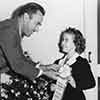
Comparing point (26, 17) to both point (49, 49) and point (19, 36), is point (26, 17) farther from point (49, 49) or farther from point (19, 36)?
point (49, 49)

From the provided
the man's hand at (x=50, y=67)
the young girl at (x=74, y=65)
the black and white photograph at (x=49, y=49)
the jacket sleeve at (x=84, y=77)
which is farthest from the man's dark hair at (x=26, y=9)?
the jacket sleeve at (x=84, y=77)

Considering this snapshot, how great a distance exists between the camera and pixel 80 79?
76.3 inches

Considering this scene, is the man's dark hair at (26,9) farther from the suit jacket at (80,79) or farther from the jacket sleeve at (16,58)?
the suit jacket at (80,79)

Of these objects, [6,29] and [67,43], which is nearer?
[6,29]

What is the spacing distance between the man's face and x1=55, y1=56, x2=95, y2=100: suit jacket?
1.06ft

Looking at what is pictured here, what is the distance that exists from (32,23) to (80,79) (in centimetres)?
61

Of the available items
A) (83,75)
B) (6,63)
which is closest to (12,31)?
(6,63)

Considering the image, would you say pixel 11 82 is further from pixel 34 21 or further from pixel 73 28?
pixel 73 28

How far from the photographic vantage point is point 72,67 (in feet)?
6.32

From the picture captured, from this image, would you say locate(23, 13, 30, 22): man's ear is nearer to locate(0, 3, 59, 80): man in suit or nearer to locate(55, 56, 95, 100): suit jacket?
locate(0, 3, 59, 80): man in suit

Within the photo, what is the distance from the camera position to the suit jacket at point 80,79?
6.28 feet

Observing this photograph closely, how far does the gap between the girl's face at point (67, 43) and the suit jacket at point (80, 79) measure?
0.34 feet

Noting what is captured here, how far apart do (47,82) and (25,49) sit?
12.7 inches

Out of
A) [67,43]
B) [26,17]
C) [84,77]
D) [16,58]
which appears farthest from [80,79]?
[26,17]
